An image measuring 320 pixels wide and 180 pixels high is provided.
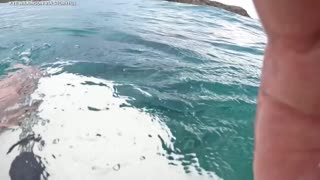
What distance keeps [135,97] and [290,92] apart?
286cm

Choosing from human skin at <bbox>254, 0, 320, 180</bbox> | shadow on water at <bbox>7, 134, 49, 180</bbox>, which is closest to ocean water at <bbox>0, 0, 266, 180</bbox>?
shadow on water at <bbox>7, 134, 49, 180</bbox>

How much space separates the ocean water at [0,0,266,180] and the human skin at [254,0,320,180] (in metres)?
1.80

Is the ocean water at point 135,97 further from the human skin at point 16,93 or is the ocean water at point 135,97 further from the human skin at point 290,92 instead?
the human skin at point 290,92

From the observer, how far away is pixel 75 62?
4309mm

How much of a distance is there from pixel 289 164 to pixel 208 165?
6.58 feet

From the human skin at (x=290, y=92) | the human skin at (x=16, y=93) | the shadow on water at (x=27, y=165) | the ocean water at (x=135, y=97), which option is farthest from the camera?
the human skin at (x=16, y=93)

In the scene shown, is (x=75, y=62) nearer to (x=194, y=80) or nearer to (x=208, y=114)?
(x=194, y=80)

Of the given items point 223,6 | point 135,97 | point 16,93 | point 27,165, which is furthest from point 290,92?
point 223,6

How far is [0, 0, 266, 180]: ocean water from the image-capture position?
2.69 metres

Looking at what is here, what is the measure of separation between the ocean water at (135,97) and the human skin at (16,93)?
10 centimetres

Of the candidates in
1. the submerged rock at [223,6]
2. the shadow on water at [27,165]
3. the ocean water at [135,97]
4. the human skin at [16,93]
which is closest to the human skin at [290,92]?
the ocean water at [135,97]

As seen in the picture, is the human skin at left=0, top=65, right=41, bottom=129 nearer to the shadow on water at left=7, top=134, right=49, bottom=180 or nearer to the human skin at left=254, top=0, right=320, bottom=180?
the shadow on water at left=7, top=134, right=49, bottom=180

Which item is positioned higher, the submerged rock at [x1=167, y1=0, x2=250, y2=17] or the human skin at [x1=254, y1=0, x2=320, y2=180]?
the human skin at [x1=254, y1=0, x2=320, y2=180]

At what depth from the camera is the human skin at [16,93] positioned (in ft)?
10.1
